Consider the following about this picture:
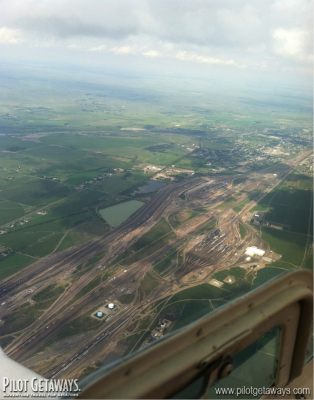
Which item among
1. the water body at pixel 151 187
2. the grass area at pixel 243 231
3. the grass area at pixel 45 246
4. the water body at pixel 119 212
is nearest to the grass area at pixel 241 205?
the grass area at pixel 243 231

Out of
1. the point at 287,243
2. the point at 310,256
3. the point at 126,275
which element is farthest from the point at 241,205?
the point at 126,275

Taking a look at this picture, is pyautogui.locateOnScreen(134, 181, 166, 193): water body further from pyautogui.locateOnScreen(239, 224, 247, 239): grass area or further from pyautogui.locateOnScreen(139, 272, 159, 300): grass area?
pyautogui.locateOnScreen(139, 272, 159, 300): grass area

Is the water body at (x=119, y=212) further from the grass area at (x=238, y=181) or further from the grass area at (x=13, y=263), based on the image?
the grass area at (x=238, y=181)

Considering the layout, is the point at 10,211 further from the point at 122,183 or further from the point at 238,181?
the point at 238,181

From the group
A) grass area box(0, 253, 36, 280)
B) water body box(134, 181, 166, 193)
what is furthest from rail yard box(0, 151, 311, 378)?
water body box(134, 181, 166, 193)

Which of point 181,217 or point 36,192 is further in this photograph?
point 36,192

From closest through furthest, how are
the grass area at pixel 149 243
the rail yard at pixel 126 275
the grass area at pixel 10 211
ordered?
the rail yard at pixel 126 275, the grass area at pixel 149 243, the grass area at pixel 10 211
